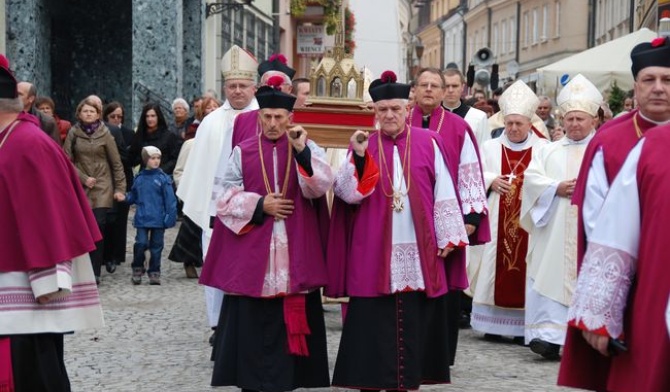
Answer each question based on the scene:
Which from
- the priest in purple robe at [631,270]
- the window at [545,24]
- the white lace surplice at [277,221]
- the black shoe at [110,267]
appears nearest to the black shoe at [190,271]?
the black shoe at [110,267]

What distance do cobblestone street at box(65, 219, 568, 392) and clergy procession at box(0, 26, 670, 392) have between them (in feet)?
0.41

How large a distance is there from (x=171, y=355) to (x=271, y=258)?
2180 millimetres

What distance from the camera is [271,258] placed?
7234mm

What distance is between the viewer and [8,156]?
20.1 ft

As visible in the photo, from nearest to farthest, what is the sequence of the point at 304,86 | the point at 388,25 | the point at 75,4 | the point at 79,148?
the point at 304,86
the point at 79,148
the point at 75,4
the point at 388,25

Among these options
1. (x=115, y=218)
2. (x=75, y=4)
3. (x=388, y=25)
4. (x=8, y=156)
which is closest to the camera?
(x=8, y=156)

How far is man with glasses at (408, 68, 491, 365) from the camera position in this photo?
25.7 ft

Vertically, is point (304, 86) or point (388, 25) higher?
point (388, 25)

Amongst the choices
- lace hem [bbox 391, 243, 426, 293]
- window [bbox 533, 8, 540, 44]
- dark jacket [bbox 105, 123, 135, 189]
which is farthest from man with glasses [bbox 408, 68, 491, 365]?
window [bbox 533, 8, 540, 44]

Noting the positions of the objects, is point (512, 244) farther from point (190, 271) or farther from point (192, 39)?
point (192, 39)

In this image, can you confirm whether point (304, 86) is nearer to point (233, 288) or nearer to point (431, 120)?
point (431, 120)

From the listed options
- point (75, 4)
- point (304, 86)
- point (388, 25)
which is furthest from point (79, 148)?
point (388, 25)

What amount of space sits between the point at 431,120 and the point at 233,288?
2240 millimetres

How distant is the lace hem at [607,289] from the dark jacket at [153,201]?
8346 mm
